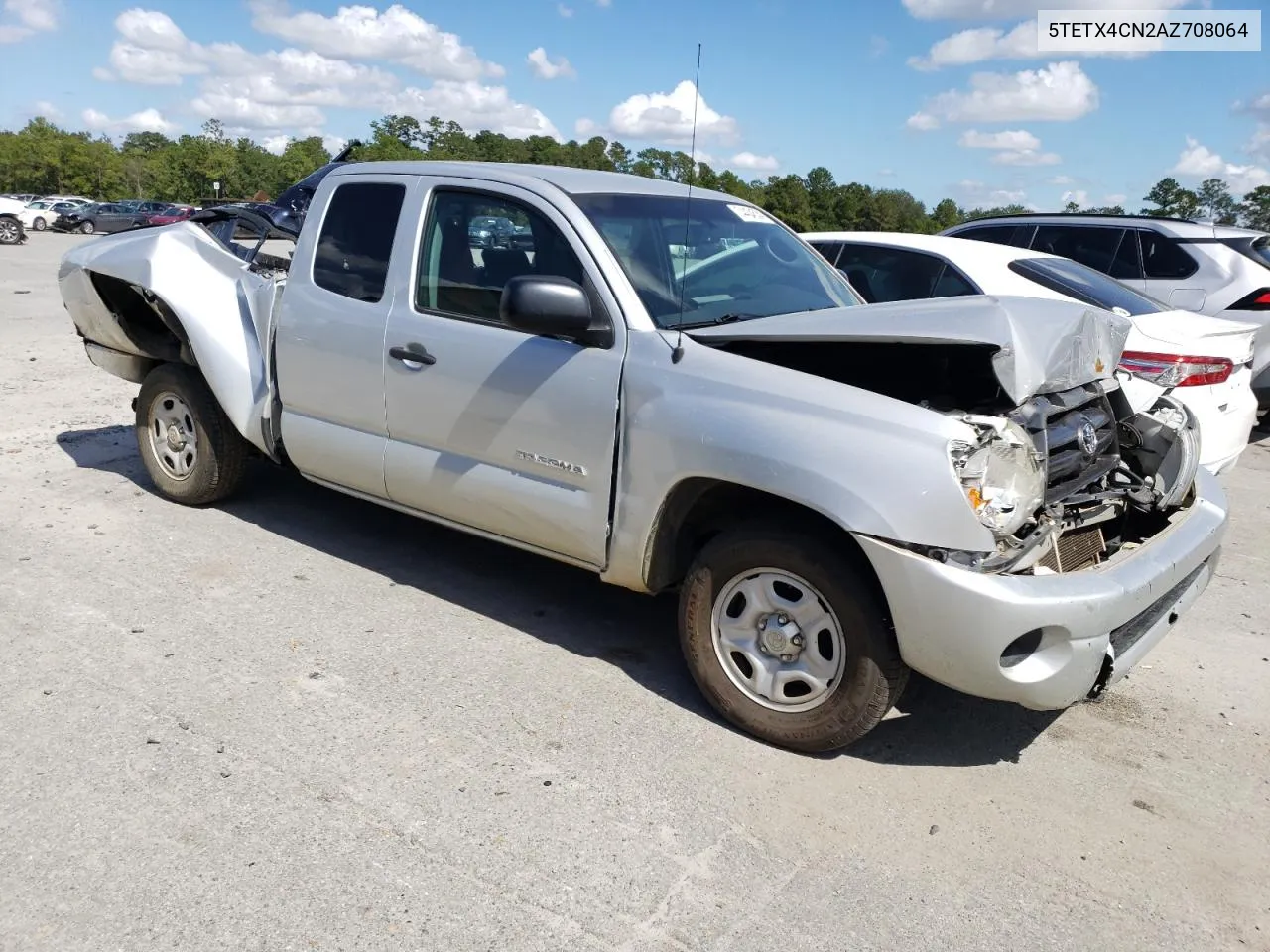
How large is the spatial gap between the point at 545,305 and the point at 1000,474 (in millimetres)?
1667

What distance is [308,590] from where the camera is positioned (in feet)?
16.0

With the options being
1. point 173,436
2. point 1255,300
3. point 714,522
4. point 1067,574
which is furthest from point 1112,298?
point 173,436

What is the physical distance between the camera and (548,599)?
4.95 metres

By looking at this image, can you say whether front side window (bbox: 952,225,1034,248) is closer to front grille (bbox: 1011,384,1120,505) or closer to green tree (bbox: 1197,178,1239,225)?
Result: front grille (bbox: 1011,384,1120,505)

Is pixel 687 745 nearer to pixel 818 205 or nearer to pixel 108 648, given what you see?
pixel 108 648

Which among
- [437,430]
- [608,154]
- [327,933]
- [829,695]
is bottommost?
[327,933]

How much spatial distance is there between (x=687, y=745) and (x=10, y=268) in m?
21.9

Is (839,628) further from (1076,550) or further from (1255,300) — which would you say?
(1255,300)

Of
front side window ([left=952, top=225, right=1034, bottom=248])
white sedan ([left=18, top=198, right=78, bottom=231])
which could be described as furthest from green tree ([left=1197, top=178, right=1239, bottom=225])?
white sedan ([left=18, top=198, right=78, bottom=231])

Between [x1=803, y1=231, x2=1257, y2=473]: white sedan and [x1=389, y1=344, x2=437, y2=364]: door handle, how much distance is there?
2439 mm

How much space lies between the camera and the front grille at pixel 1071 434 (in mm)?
3561

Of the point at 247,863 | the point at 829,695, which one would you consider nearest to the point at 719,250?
the point at 829,695

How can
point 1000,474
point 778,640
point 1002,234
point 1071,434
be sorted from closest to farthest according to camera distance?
point 1000,474, point 778,640, point 1071,434, point 1002,234

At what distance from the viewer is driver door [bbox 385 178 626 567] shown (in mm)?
3982
